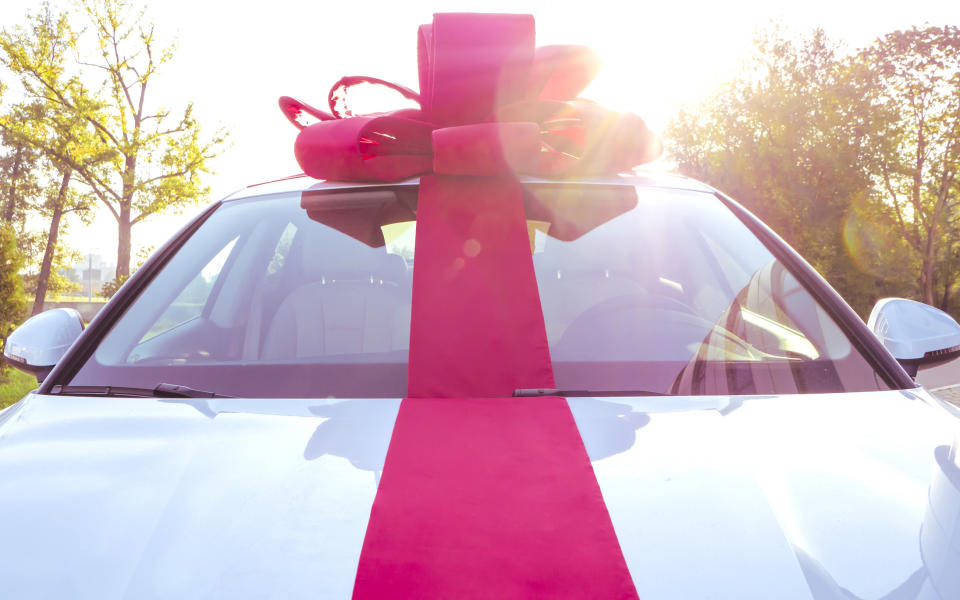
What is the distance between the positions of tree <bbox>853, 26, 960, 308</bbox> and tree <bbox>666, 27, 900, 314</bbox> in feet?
2.29

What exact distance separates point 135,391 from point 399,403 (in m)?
0.55

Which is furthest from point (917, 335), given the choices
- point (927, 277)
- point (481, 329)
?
point (927, 277)

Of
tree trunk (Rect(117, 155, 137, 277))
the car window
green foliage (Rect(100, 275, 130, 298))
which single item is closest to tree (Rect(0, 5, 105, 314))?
tree trunk (Rect(117, 155, 137, 277))

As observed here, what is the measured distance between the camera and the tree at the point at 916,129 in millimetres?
23547

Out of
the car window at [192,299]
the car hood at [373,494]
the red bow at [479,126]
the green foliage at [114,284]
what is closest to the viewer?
the car hood at [373,494]

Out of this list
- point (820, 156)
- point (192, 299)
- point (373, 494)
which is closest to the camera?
point (373, 494)

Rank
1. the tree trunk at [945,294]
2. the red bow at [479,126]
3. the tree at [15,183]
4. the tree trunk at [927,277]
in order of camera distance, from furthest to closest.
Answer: the tree at [15,183] < the tree trunk at [945,294] < the tree trunk at [927,277] < the red bow at [479,126]

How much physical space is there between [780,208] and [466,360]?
91.5 ft

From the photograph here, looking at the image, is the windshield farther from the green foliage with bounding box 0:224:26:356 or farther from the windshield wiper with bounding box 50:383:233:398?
the green foliage with bounding box 0:224:26:356

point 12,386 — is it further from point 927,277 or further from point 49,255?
point 927,277

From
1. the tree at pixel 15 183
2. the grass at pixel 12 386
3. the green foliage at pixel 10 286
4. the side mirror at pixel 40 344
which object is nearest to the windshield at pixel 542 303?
the side mirror at pixel 40 344

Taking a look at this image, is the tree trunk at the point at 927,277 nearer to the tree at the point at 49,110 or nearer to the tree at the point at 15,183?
the tree at the point at 49,110

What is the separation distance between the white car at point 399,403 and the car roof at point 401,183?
0.05ft

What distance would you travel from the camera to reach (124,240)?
2220 cm
